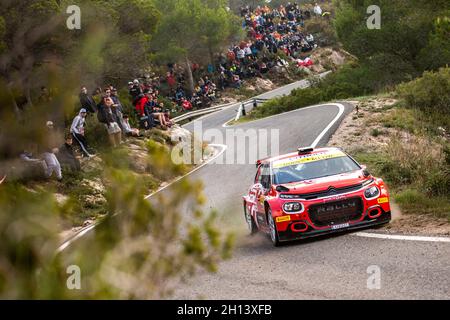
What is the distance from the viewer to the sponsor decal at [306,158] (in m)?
12.6

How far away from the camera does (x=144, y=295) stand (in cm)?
305

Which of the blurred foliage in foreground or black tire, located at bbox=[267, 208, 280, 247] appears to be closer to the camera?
the blurred foliage in foreground

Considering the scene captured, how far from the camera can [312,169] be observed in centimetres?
1230

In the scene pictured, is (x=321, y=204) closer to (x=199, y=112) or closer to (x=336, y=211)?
(x=336, y=211)

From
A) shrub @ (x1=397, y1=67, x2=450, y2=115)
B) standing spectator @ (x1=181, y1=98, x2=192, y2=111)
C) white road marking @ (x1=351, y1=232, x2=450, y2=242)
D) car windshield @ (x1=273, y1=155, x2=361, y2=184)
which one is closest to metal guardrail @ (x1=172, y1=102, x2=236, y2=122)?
standing spectator @ (x1=181, y1=98, x2=192, y2=111)

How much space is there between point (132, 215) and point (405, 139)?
59.9 feet

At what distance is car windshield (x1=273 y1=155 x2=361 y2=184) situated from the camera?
1211cm

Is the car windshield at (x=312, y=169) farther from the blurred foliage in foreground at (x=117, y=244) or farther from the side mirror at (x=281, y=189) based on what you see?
the blurred foliage in foreground at (x=117, y=244)

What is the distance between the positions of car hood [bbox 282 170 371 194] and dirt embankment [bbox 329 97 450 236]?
0.92m

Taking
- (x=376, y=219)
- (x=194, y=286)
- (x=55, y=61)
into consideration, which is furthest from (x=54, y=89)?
(x=376, y=219)

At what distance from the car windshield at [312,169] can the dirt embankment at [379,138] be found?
1240 mm

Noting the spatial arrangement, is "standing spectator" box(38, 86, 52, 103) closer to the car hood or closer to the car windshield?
the car hood
